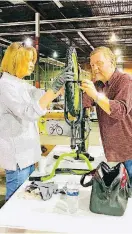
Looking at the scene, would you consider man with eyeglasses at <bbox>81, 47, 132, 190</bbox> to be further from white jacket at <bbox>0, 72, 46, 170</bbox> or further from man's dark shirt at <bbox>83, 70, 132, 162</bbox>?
white jacket at <bbox>0, 72, 46, 170</bbox>

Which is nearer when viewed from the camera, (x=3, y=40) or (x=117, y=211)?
(x=117, y=211)

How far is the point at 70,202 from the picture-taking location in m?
1.62

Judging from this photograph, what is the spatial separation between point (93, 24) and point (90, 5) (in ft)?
6.75

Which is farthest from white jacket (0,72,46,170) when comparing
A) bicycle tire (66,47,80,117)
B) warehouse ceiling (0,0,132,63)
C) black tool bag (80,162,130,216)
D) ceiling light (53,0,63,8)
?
ceiling light (53,0,63,8)

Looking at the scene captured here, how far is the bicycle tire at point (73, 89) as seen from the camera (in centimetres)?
173

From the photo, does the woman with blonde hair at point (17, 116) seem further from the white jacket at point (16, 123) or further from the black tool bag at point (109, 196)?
the black tool bag at point (109, 196)

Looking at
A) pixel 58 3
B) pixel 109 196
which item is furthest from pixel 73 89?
pixel 58 3

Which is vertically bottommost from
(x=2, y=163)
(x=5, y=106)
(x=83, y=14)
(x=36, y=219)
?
(x=36, y=219)

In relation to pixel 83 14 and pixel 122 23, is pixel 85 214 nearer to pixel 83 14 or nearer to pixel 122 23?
pixel 83 14

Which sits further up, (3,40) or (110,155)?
(3,40)

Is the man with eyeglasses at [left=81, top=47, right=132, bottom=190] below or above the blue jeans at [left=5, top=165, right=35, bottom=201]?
above

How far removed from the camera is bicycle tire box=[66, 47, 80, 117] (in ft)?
5.68

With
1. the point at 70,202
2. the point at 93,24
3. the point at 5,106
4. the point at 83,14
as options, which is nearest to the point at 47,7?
the point at 83,14

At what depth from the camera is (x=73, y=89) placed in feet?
5.79
